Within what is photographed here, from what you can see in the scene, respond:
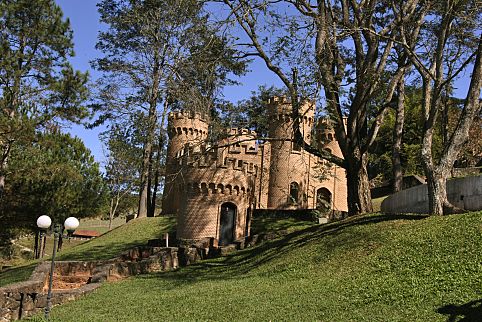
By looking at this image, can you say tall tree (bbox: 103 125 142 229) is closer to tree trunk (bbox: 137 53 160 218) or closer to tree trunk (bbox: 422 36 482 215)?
tree trunk (bbox: 137 53 160 218)

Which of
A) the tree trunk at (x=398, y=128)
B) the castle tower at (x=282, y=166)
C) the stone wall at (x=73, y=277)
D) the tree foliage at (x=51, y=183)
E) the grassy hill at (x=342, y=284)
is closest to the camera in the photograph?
the grassy hill at (x=342, y=284)

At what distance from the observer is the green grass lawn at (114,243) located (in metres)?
24.2

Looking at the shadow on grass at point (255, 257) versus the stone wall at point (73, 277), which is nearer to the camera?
the stone wall at point (73, 277)

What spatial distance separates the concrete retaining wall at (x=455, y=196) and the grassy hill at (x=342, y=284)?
1.30 metres

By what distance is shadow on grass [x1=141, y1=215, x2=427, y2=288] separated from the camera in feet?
51.9

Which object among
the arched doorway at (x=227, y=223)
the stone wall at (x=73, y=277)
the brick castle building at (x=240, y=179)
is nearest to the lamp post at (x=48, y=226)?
the stone wall at (x=73, y=277)

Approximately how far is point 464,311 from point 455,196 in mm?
7389

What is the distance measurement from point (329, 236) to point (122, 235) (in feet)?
51.8

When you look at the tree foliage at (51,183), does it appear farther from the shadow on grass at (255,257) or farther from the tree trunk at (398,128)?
the tree trunk at (398,128)

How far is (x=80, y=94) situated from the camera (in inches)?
968

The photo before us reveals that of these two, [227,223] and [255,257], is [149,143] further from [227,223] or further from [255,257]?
[255,257]

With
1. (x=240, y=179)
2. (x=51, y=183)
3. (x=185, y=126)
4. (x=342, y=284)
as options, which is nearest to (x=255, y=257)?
(x=342, y=284)

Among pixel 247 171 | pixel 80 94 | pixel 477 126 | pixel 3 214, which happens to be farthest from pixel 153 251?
pixel 477 126

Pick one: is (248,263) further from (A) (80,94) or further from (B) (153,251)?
(A) (80,94)
